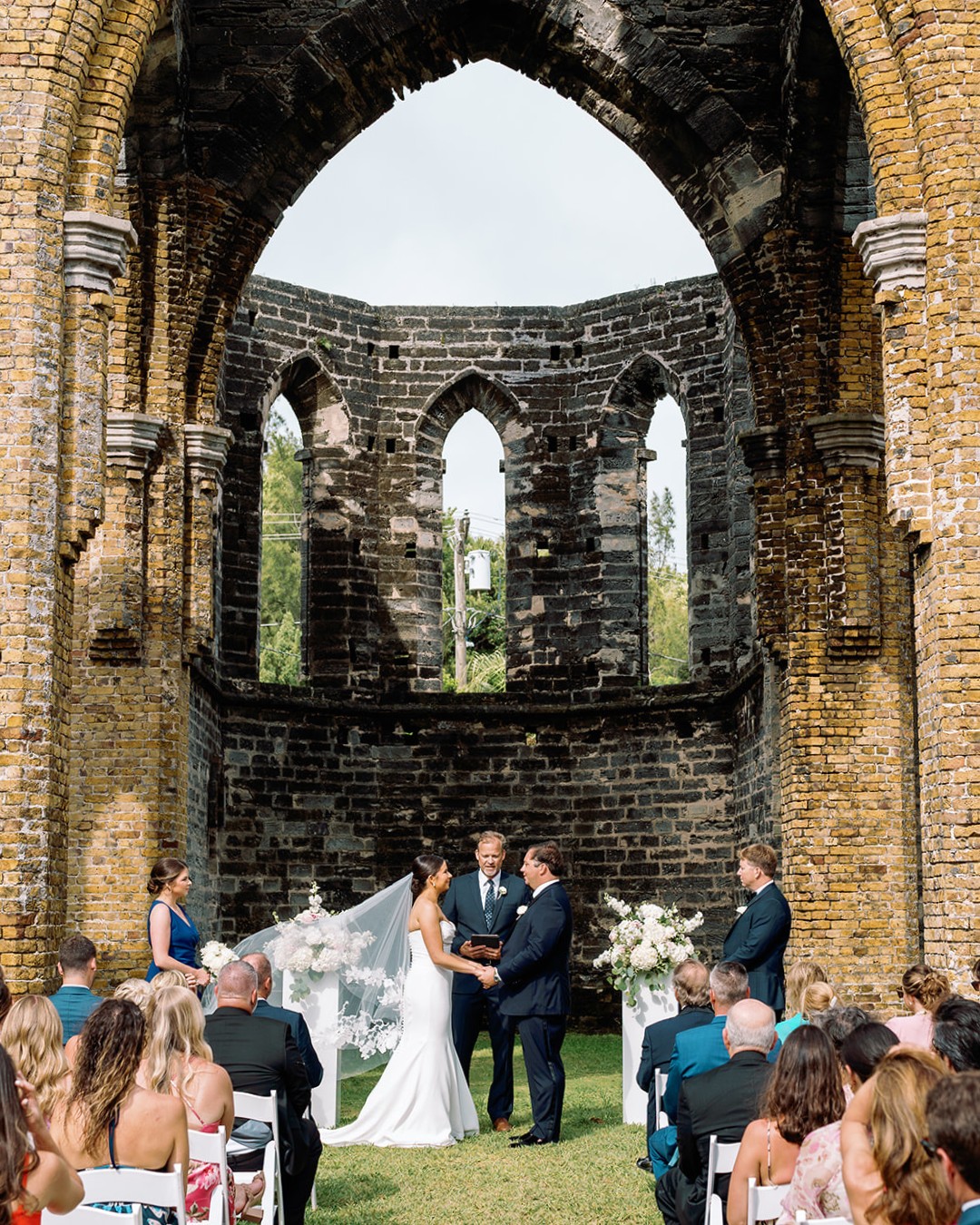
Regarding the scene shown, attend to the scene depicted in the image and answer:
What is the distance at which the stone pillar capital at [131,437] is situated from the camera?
1435 centimetres

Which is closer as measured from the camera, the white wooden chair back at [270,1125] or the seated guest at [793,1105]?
the seated guest at [793,1105]


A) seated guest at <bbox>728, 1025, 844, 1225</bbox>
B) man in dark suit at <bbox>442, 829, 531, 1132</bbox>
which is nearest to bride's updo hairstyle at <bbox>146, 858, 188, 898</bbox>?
man in dark suit at <bbox>442, 829, 531, 1132</bbox>

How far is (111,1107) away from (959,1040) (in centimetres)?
252

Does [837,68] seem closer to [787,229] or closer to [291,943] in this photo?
[787,229]

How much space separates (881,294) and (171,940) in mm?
5659

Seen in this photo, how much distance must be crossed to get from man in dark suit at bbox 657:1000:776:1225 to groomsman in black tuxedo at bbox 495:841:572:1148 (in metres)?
4.03

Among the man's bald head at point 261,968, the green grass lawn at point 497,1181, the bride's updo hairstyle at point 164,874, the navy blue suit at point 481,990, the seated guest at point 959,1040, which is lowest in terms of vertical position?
the green grass lawn at point 497,1181

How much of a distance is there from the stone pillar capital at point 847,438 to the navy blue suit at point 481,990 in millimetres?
5346

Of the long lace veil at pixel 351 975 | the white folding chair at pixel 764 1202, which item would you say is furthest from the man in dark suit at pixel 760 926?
the white folding chair at pixel 764 1202

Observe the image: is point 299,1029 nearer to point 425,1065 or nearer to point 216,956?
point 425,1065

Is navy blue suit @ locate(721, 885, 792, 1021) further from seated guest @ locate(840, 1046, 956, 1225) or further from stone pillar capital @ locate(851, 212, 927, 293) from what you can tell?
seated guest @ locate(840, 1046, 956, 1225)

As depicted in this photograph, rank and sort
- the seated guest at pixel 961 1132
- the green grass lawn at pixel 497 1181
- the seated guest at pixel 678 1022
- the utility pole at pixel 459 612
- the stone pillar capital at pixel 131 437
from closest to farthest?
the seated guest at pixel 961 1132 → the seated guest at pixel 678 1022 → the green grass lawn at pixel 497 1181 → the stone pillar capital at pixel 131 437 → the utility pole at pixel 459 612

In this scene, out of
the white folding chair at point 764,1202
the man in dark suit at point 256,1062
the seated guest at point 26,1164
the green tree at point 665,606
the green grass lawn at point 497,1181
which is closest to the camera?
the seated guest at point 26,1164

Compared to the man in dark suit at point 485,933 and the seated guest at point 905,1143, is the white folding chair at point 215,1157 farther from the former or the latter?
the man in dark suit at point 485,933
